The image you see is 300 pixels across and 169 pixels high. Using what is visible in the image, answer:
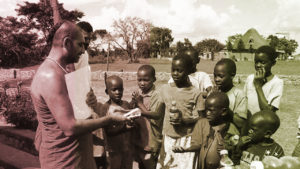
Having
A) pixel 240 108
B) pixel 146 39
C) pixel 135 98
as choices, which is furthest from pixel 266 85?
pixel 146 39

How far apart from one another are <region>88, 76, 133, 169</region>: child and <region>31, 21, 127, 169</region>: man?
3.13ft

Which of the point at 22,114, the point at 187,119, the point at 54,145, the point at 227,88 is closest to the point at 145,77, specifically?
the point at 187,119

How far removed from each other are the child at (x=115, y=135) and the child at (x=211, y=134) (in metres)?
0.66

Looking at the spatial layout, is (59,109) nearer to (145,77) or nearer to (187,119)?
(187,119)

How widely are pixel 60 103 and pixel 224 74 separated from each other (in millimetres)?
1828

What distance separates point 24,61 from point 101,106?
28172 mm

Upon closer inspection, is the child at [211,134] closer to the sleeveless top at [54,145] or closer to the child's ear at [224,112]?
the child's ear at [224,112]

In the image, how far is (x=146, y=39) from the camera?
36750 mm

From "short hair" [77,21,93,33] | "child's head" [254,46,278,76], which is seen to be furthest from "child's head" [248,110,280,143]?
"short hair" [77,21,93,33]

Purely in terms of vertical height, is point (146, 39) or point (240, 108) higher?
point (146, 39)

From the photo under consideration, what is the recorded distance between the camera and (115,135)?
309 cm

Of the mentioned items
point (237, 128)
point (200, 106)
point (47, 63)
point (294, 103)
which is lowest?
point (294, 103)

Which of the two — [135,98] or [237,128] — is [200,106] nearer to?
[237,128]

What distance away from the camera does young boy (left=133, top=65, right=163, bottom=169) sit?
3252 mm
